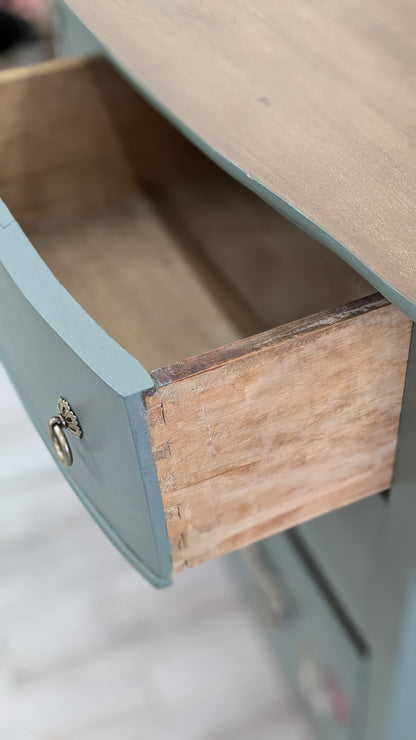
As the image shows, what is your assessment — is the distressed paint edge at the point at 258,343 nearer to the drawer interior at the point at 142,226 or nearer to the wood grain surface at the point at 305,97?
the wood grain surface at the point at 305,97

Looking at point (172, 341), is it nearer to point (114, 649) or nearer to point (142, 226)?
point (142, 226)

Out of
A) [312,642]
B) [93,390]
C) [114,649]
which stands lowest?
[114,649]

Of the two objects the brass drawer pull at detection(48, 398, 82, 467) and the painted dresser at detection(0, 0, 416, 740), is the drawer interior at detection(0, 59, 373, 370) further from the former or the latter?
the brass drawer pull at detection(48, 398, 82, 467)

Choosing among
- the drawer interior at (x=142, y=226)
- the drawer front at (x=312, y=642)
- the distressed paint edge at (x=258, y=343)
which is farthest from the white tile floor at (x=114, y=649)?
the distressed paint edge at (x=258, y=343)

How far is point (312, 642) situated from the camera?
77cm

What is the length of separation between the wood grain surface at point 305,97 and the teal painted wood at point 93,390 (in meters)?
0.12

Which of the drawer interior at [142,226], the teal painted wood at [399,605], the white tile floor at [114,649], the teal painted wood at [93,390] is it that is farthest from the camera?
the white tile floor at [114,649]

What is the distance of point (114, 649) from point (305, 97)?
71cm

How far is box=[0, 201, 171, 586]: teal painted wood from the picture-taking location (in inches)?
13.9

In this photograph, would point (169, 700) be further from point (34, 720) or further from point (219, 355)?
point (219, 355)

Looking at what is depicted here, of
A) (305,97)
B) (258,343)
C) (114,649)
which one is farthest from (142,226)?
(114,649)

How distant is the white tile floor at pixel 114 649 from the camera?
35.0 inches

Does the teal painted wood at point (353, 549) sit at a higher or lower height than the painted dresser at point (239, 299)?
lower

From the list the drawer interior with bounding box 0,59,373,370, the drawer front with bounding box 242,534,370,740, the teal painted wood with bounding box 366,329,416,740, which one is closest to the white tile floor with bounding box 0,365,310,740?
the drawer front with bounding box 242,534,370,740
